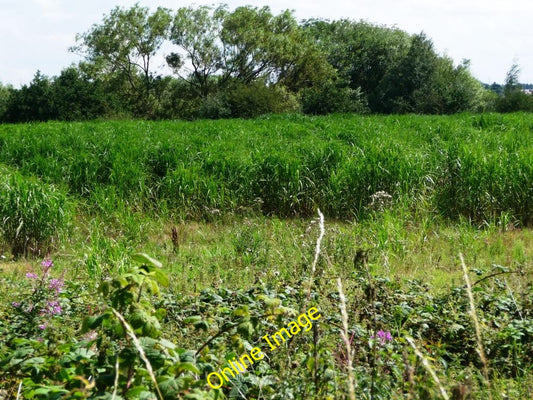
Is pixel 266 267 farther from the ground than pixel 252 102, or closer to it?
closer to it

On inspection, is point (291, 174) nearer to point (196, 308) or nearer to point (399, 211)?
point (399, 211)

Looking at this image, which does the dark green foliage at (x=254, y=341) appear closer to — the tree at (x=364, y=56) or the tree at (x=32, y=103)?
the tree at (x=32, y=103)

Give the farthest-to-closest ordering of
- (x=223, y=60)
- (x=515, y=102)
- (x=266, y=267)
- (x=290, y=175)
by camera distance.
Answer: (x=223, y=60)
(x=515, y=102)
(x=290, y=175)
(x=266, y=267)

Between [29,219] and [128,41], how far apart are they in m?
37.7

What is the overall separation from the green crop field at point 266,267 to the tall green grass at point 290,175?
1.4 inches

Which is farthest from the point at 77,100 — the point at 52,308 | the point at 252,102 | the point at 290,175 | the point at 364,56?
the point at 52,308

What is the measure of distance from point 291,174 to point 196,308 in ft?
16.8

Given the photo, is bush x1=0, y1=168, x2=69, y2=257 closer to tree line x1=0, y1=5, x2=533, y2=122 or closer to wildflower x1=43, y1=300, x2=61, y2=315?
wildflower x1=43, y1=300, x2=61, y2=315

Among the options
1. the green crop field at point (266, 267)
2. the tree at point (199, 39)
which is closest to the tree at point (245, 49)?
the tree at point (199, 39)

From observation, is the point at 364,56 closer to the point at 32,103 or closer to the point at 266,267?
the point at 32,103

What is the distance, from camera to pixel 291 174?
899cm

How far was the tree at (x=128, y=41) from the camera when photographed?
41.8 m

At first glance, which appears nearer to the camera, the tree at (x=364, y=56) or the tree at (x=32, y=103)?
the tree at (x=32, y=103)

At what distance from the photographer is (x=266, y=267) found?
5.94 metres
